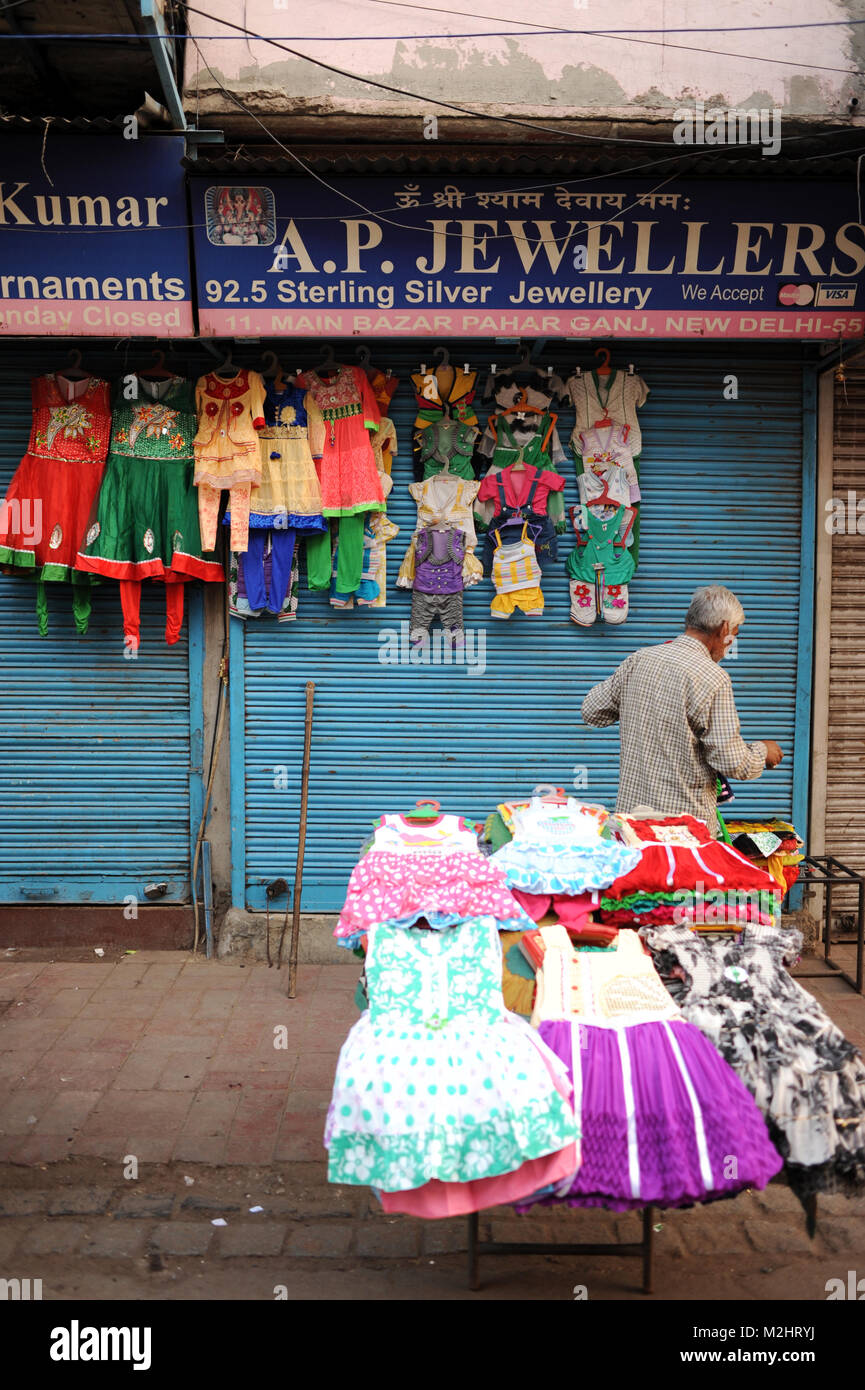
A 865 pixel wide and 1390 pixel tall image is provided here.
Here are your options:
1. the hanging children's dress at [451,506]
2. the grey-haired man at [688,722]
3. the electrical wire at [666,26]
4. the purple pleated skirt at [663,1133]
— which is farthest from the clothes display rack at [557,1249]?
the electrical wire at [666,26]

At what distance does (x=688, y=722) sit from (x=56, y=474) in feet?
13.3

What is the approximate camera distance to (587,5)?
6125mm

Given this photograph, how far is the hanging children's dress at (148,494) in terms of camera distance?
21.1 ft

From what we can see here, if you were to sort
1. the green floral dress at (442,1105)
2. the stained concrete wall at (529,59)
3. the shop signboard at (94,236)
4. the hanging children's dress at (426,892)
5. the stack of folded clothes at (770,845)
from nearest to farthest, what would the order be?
1. the green floral dress at (442,1105)
2. the hanging children's dress at (426,892)
3. the shop signboard at (94,236)
4. the stack of folded clothes at (770,845)
5. the stained concrete wall at (529,59)

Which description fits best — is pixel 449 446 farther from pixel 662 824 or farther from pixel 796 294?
pixel 662 824

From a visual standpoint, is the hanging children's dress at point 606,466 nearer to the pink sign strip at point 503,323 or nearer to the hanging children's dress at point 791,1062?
the pink sign strip at point 503,323

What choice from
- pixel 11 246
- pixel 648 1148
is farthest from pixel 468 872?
pixel 11 246

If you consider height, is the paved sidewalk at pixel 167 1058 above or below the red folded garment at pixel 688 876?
below

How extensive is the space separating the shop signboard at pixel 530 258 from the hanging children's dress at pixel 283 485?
1.83 feet

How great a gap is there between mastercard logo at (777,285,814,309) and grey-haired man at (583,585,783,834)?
2202mm

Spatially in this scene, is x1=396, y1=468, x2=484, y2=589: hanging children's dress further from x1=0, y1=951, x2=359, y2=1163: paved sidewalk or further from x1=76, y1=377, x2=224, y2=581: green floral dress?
x1=0, y1=951, x2=359, y2=1163: paved sidewalk

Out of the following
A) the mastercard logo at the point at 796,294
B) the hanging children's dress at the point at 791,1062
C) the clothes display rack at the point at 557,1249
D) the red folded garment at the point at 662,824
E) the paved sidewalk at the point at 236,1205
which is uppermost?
the mastercard logo at the point at 796,294
